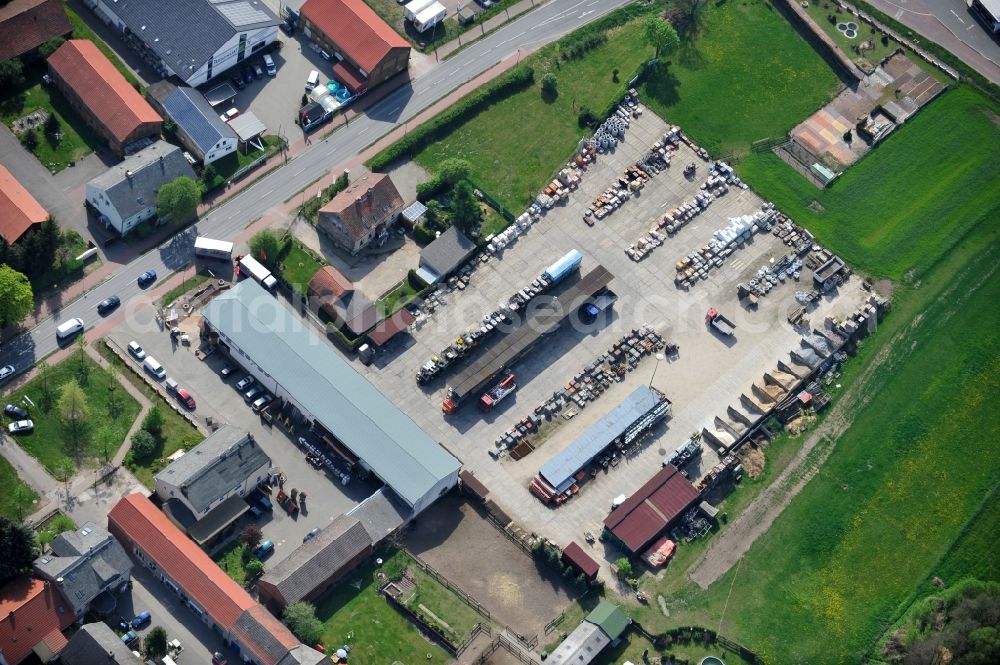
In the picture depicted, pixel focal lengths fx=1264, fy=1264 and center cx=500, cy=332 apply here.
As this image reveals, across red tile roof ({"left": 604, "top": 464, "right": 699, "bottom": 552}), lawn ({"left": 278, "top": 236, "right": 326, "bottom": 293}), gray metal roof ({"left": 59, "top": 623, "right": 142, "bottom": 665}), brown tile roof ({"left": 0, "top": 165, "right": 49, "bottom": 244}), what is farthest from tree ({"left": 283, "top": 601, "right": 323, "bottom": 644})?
brown tile roof ({"left": 0, "top": 165, "right": 49, "bottom": 244})

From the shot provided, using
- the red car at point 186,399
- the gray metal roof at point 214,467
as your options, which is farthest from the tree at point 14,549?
the red car at point 186,399

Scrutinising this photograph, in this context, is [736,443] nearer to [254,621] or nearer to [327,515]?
[327,515]

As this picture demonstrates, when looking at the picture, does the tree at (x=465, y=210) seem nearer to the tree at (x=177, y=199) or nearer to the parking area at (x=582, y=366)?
the parking area at (x=582, y=366)

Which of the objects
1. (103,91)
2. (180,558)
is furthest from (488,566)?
(103,91)

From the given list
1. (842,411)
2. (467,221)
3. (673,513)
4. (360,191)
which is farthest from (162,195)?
(842,411)

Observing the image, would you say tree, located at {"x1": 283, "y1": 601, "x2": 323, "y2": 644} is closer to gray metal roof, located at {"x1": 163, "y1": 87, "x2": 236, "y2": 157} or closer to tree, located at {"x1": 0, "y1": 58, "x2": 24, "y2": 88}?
gray metal roof, located at {"x1": 163, "y1": 87, "x2": 236, "y2": 157}

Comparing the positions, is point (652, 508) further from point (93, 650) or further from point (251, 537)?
point (93, 650)
